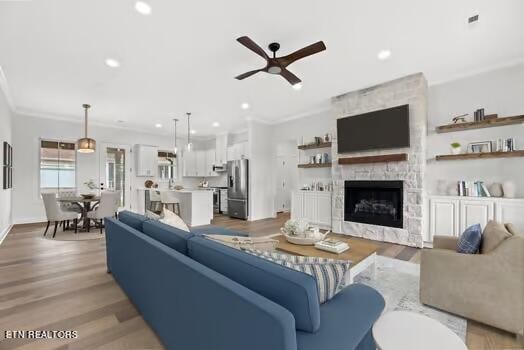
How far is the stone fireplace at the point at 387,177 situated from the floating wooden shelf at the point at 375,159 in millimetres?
86

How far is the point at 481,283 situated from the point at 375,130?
3218 mm

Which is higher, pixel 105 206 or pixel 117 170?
pixel 117 170

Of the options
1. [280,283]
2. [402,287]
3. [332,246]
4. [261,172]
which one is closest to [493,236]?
[402,287]

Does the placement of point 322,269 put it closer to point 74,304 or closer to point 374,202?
point 74,304

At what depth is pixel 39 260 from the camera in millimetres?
3402

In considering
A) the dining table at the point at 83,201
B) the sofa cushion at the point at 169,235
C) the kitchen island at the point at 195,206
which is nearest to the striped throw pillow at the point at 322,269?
the sofa cushion at the point at 169,235

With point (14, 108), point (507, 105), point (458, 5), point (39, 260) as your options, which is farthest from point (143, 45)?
point (507, 105)

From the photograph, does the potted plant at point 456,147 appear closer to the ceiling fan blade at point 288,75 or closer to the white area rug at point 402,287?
the white area rug at point 402,287

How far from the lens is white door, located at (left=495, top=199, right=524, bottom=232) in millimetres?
3357

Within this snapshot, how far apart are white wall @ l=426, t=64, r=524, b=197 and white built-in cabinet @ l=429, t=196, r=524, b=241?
0.39m

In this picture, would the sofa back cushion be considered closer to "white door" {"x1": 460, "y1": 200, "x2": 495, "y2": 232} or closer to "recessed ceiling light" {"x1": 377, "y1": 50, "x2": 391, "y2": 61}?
"recessed ceiling light" {"x1": 377, "y1": 50, "x2": 391, "y2": 61}

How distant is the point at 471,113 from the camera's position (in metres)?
4.02

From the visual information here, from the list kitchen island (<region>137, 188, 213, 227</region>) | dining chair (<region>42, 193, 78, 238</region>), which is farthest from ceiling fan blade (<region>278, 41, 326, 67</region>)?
dining chair (<region>42, 193, 78, 238</region>)

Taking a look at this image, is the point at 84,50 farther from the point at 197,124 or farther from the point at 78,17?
the point at 197,124
